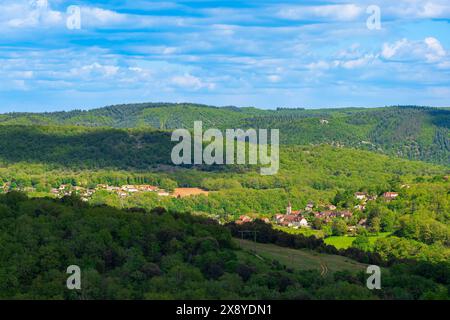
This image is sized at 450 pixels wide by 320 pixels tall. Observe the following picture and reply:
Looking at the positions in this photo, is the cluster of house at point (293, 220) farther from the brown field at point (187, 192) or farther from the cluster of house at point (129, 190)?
the cluster of house at point (129, 190)

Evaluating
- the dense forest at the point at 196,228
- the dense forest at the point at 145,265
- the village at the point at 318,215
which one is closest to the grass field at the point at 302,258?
the dense forest at the point at 196,228

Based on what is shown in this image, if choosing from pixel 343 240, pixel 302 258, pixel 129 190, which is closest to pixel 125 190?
pixel 129 190

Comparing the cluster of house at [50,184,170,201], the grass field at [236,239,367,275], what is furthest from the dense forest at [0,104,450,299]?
the grass field at [236,239,367,275]

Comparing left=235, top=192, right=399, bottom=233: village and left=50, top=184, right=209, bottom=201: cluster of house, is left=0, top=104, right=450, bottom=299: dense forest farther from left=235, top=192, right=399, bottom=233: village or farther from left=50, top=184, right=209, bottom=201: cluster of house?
left=50, top=184, right=209, bottom=201: cluster of house

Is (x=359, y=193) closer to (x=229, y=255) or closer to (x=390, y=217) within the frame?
(x=390, y=217)

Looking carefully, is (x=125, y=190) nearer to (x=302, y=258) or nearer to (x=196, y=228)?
(x=302, y=258)
